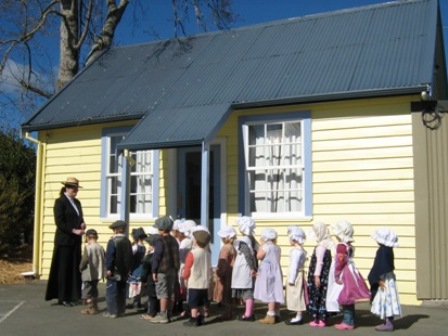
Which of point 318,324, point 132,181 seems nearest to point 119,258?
point 318,324

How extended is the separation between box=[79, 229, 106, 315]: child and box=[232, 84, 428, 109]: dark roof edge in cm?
334

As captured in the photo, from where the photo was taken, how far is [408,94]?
8.99 metres

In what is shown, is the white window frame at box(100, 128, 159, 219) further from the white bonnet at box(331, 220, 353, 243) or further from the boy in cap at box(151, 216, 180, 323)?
the white bonnet at box(331, 220, 353, 243)

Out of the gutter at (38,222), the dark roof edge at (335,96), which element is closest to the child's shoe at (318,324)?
the dark roof edge at (335,96)

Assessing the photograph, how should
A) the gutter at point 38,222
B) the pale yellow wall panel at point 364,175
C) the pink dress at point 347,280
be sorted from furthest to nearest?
the gutter at point 38,222 < the pale yellow wall panel at point 364,175 < the pink dress at point 347,280

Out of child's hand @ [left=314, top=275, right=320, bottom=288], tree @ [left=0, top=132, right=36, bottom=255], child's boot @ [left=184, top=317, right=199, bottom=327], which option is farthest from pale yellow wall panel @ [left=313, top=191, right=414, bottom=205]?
tree @ [left=0, top=132, right=36, bottom=255]

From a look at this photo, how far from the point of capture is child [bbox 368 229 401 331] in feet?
23.6

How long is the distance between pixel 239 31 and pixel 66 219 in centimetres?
562

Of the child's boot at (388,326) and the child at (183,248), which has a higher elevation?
the child at (183,248)

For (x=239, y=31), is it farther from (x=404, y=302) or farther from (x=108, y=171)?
(x=404, y=302)

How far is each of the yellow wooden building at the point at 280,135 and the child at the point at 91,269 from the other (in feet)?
5.59

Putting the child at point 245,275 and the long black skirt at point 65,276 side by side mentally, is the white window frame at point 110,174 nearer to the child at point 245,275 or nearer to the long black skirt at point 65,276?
the long black skirt at point 65,276

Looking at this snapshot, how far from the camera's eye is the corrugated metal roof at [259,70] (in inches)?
374

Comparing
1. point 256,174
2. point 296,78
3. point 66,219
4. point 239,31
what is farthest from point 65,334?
point 239,31
